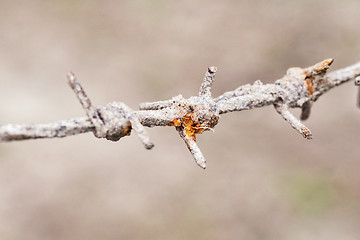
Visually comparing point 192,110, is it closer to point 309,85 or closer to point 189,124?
point 189,124

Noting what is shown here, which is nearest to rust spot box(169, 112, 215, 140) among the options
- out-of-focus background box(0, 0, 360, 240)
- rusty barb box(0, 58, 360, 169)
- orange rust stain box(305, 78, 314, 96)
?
rusty barb box(0, 58, 360, 169)

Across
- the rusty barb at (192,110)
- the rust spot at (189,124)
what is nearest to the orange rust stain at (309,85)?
the rusty barb at (192,110)

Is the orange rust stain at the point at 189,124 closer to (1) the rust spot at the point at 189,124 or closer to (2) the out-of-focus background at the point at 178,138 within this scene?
(1) the rust spot at the point at 189,124

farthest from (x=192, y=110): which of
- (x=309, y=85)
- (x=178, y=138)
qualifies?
(x=178, y=138)

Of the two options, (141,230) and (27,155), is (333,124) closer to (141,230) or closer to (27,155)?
(141,230)

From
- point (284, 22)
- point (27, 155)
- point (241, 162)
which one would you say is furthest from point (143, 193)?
point (284, 22)

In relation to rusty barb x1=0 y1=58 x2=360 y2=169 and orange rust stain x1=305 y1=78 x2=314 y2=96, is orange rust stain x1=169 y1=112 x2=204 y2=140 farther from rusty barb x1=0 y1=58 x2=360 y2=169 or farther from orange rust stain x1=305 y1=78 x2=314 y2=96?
orange rust stain x1=305 y1=78 x2=314 y2=96
